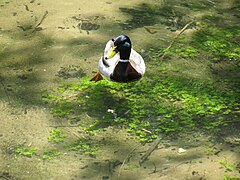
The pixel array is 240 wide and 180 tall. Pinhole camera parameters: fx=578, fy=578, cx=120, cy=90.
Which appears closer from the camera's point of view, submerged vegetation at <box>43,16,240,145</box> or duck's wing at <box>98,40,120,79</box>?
submerged vegetation at <box>43,16,240,145</box>

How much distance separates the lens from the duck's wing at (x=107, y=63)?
5328mm


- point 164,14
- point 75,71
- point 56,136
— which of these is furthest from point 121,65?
point 164,14

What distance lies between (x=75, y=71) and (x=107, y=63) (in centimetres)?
37

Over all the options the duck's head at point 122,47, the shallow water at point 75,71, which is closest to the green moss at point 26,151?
the shallow water at point 75,71

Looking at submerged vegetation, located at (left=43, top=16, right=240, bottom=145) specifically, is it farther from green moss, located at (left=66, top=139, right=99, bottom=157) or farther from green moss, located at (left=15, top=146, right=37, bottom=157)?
green moss, located at (left=15, top=146, right=37, bottom=157)

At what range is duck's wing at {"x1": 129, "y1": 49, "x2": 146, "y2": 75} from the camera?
5.39m

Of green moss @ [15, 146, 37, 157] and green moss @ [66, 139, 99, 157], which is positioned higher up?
green moss @ [66, 139, 99, 157]

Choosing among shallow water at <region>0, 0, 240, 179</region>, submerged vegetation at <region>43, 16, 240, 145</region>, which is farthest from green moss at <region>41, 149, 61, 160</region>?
submerged vegetation at <region>43, 16, 240, 145</region>

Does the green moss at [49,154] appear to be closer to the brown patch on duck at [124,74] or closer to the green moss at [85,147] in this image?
the green moss at [85,147]

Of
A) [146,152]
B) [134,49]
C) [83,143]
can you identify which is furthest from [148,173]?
[134,49]

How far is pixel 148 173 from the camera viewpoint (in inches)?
168

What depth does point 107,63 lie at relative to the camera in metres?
5.42

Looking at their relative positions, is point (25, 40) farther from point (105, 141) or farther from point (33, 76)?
point (105, 141)

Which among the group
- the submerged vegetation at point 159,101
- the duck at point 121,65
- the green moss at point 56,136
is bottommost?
the green moss at point 56,136
